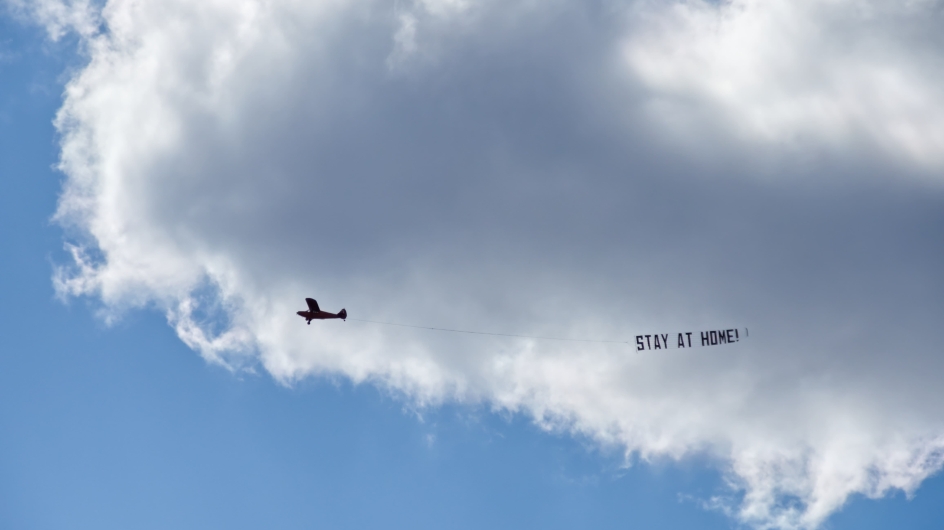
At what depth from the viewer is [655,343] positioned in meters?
128

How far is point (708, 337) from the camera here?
131 m

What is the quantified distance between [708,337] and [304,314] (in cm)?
7238

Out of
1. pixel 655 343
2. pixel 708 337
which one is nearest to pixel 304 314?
pixel 655 343

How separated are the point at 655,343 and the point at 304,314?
205ft

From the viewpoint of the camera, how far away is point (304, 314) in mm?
133625

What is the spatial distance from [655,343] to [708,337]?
10675mm

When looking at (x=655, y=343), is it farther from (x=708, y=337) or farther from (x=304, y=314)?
(x=304, y=314)
